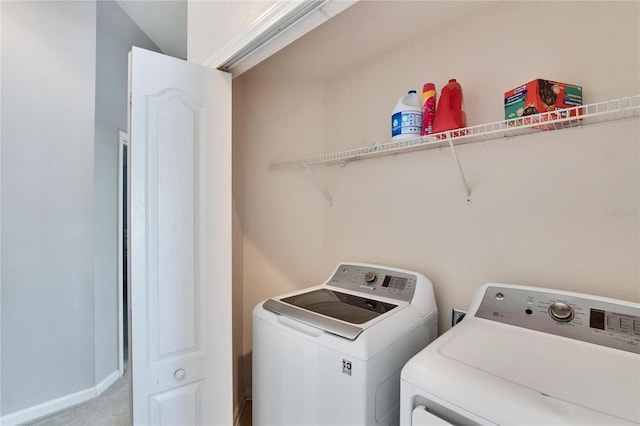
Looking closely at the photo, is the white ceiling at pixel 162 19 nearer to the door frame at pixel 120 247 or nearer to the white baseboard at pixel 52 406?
the door frame at pixel 120 247

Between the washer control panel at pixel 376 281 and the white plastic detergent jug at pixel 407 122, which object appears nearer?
the white plastic detergent jug at pixel 407 122

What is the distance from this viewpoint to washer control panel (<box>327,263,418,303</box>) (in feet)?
5.11

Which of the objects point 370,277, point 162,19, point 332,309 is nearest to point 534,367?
point 332,309

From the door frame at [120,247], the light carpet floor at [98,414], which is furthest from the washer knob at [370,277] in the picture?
the door frame at [120,247]

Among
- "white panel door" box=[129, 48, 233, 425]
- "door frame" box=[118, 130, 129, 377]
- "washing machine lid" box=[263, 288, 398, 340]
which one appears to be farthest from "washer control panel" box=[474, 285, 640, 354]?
"door frame" box=[118, 130, 129, 377]

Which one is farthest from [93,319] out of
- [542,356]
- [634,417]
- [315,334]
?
Answer: [634,417]

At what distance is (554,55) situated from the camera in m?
1.26

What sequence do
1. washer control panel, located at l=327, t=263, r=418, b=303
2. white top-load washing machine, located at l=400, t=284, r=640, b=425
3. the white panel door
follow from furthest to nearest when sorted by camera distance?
washer control panel, located at l=327, t=263, r=418, b=303, the white panel door, white top-load washing machine, located at l=400, t=284, r=640, b=425

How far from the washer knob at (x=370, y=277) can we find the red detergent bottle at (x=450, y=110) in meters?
0.85

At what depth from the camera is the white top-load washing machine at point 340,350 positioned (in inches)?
43.6

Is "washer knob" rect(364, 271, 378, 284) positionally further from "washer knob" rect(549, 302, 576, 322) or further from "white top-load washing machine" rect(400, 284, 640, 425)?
"washer knob" rect(549, 302, 576, 322)

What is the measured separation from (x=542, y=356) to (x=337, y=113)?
5.92ft

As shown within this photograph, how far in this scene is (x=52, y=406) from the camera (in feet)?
7.11

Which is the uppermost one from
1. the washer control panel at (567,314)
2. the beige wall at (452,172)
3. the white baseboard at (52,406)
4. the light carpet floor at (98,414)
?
the beige wall at (452,172)
